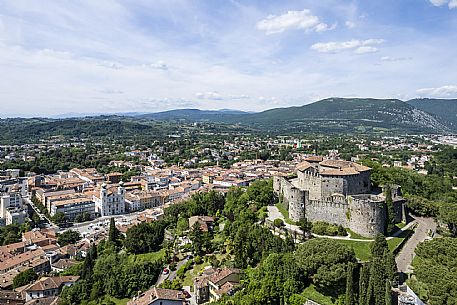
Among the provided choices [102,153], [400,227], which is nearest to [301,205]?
[400,227]

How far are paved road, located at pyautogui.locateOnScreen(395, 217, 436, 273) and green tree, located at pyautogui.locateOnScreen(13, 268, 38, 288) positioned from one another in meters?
33.3

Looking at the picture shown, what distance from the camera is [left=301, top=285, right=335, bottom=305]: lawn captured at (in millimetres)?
24297

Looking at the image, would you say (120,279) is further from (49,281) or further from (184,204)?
(184,204)

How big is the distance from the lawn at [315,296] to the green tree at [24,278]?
88.6ft

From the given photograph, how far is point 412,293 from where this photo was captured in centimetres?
2306

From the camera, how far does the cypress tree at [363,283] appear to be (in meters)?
22.8

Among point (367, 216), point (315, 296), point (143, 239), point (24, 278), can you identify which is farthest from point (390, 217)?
point (24, 278)

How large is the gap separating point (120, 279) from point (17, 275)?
1106 centimetres

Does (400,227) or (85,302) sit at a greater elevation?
(400,227)

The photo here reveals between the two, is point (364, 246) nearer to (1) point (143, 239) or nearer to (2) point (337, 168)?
(2) point (337, 168)

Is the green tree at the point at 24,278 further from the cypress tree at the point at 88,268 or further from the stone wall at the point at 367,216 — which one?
the stone wall at the point at 367,216

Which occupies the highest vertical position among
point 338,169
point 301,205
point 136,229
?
point 338,169

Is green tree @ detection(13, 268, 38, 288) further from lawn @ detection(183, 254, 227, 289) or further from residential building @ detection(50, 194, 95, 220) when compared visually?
residential building @ detection(50, 194, 95, 220)

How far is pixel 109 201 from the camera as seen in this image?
61.7m
